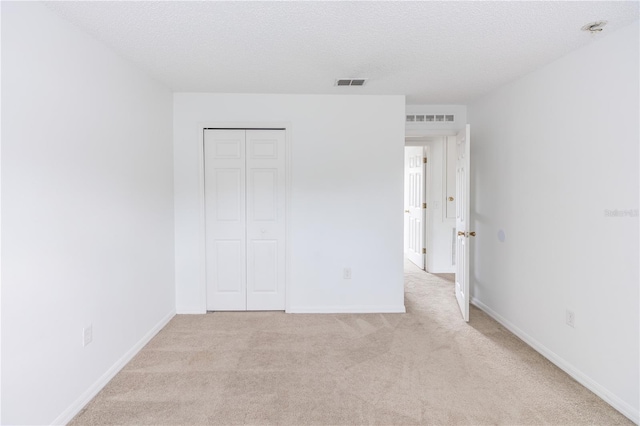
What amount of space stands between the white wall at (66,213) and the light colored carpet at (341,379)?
31cm

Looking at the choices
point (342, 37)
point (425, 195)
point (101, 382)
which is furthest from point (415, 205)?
point (101, 382)

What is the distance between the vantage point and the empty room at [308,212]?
76.3 inches

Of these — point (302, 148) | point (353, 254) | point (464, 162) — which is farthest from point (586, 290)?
point (302, 148)

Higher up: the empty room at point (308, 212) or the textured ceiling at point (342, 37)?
the textured ceiling at point (342, 37)

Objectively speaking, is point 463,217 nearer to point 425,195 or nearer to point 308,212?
point 308,212

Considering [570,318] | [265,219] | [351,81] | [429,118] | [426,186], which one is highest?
[351,81]

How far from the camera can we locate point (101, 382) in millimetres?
2355

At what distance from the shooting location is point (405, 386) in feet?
7.77

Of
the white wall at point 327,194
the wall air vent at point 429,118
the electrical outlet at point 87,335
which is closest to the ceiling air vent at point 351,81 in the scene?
the white wall at point 327,194

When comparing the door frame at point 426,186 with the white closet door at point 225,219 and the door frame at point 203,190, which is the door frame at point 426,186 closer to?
the door frame at point 203,190

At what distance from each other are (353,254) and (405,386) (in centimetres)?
163

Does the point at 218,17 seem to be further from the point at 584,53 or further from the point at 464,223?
the point at 464,223

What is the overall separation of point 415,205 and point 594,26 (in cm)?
422

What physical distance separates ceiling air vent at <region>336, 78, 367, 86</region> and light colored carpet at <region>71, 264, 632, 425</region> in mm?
2308
